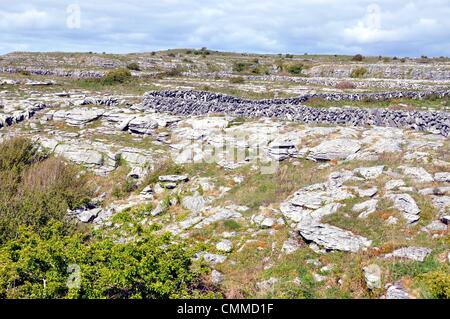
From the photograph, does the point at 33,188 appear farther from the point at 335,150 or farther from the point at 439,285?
the point at 439,285

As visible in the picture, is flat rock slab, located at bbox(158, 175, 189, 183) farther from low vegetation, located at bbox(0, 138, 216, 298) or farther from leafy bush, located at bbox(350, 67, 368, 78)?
leafy bush, located at bbox(350, 67, 368, 78)

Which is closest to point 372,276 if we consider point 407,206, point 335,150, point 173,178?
Answer: point 407,206

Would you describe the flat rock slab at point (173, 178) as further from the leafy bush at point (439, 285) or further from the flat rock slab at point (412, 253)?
the leafy bush at point (439, 285)

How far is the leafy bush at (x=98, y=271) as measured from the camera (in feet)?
35.7

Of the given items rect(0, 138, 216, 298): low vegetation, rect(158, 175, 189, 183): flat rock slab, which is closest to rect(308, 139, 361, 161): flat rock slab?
rect(158, 175, 189, 183): flat rock slab

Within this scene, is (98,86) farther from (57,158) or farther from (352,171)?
(352,171)

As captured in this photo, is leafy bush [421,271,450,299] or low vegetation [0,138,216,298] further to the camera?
low vegetation [0,138,216,298]

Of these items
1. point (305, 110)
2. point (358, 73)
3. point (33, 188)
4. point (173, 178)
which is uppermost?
point (358, 73)

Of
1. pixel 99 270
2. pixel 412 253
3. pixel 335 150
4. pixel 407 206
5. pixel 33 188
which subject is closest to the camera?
pixel 99 270

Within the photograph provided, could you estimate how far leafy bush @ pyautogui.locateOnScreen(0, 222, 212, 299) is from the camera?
10891 millimetres

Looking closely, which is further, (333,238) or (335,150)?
(335,150)

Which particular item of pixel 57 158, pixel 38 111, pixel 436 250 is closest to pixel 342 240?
pixel 436 250

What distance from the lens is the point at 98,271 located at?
11.4 meters

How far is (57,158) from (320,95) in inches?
866
